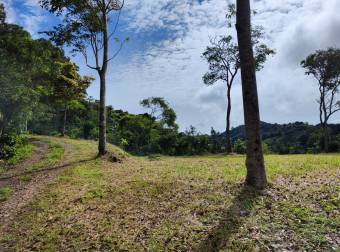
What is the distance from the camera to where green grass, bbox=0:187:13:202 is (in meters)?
12.6

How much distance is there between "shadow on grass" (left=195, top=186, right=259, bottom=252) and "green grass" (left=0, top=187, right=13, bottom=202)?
836 centimetres

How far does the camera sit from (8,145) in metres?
24.5

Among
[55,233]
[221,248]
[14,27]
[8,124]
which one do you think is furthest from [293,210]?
[14,27]

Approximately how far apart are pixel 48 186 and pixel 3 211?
239 centimetres

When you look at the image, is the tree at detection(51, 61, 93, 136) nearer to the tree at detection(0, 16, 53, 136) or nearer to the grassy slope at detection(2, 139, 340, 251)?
the tree at detection(0, 16, 53, 136)

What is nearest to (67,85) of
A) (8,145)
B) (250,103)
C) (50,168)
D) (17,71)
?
(17,71)

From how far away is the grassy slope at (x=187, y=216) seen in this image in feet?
23.7

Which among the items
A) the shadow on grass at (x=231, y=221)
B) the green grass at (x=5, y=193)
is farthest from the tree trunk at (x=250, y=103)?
the green grass at (x=5, y=193)

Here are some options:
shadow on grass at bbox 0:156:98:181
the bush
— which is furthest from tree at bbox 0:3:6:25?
shadow on grass at bbox 0:156:98:181

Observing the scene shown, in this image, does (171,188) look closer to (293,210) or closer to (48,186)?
(293,210)

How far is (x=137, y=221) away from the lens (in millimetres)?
8883

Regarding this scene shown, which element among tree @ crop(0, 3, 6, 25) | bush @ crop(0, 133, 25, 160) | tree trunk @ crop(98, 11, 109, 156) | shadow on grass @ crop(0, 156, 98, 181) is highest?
tree @ crop(0, 3, 6, 25)

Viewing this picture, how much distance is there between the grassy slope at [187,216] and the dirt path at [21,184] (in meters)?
0.49

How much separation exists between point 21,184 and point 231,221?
1028 centimetres
